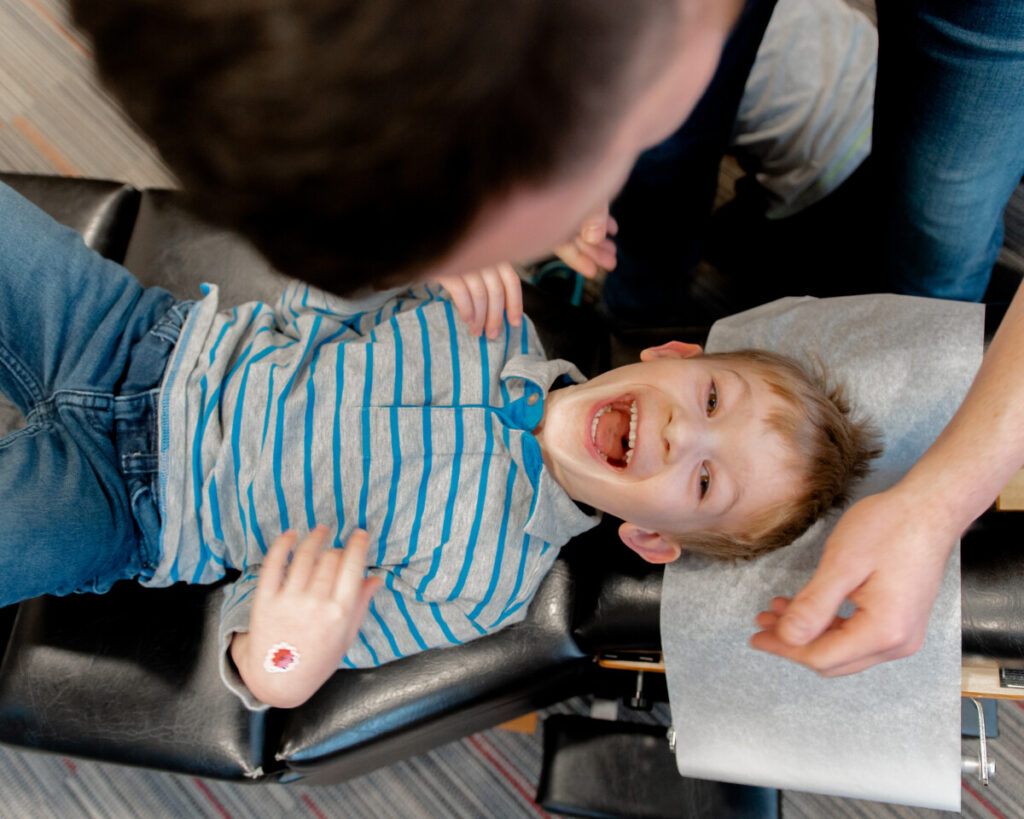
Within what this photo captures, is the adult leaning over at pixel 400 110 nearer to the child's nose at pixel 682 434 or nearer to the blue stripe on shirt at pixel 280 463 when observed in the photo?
the child's nose at pixel 682 434

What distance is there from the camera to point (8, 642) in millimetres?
1167

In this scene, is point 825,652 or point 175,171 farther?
point 825,652

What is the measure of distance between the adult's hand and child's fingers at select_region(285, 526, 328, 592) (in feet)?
1.94

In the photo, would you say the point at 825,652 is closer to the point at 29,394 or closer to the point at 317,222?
the point at 317,222

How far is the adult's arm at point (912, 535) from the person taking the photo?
2.21 ft

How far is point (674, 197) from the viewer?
118cm

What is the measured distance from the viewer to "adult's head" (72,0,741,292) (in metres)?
0.27

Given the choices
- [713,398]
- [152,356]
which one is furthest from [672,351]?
[152,356]

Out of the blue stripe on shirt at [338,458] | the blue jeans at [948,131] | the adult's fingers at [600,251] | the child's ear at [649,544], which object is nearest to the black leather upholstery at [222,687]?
the child's ear at [649,544]

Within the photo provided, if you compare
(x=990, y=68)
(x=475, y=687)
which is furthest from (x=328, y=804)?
(x=990, y=68)

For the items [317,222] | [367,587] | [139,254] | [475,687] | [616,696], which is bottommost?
[616,696]

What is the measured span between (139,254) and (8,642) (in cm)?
73

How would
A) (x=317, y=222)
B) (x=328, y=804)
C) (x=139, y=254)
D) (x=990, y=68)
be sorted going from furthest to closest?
(x=328, y=804), (x=139, y=254), (x=990, y=68), (x=317, y=222)

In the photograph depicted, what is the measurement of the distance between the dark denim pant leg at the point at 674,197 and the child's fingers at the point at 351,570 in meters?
0.71
